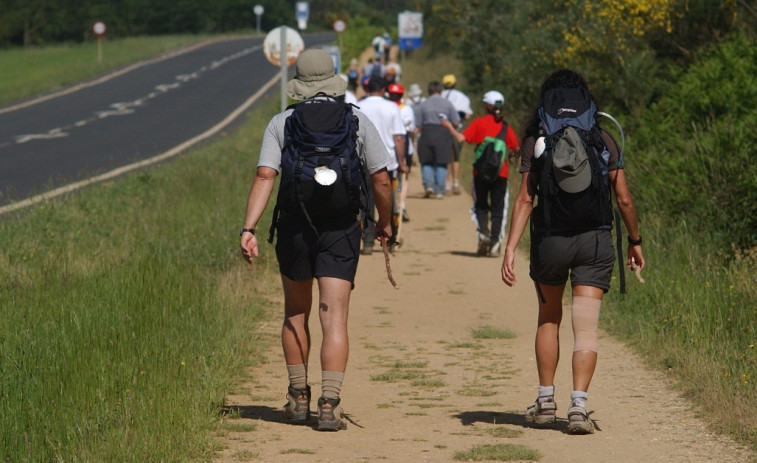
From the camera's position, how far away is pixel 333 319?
659 cm

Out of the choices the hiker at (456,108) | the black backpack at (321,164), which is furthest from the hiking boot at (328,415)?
A: the hiker at (456,108)

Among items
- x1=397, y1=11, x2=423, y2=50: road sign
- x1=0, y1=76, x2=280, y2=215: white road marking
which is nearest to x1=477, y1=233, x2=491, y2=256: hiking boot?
x1=0, y1=76, x2=280, y2=215: white road marking

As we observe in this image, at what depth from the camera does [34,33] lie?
84.8 metres

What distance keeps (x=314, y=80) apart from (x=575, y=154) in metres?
1.30

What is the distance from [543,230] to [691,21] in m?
14.8

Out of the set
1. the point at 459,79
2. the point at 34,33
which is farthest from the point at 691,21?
the point at 34,33

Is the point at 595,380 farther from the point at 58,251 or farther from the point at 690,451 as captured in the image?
the point at 58,251

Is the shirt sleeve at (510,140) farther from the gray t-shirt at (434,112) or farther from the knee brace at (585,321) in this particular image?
the knee brace at (585,321)

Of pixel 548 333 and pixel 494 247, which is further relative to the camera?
pixel 494 247

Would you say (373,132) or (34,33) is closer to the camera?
(373,132)

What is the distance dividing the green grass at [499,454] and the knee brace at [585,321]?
25.7 inches

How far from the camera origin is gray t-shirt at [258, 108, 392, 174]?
6.55 meters

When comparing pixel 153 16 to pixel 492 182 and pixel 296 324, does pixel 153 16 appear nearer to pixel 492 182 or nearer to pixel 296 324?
pixel 492 182

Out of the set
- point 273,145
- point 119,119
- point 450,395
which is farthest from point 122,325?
point 119,119
